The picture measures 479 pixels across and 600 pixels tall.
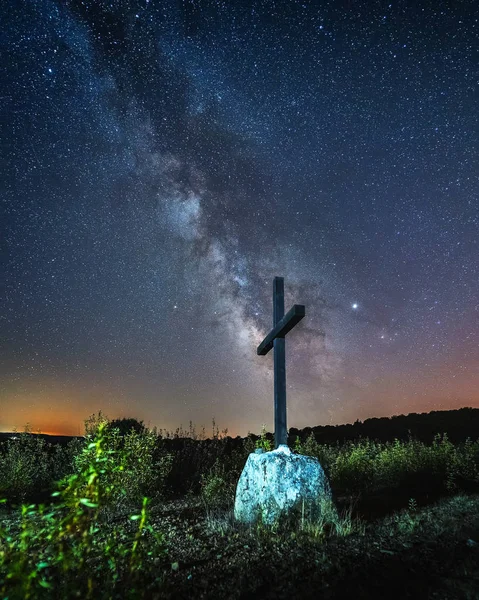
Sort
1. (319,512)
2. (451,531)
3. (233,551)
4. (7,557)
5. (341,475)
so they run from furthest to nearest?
(341,475)
(319,512)
(451,531)
(233,551)
(7,557)

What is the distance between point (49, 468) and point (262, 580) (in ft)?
29.6

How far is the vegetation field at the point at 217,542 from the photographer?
2.15 metres

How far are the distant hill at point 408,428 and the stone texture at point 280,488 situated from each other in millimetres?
13891

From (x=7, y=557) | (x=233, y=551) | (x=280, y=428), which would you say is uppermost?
(x=280, y=428)

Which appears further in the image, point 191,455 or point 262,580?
point 191,455

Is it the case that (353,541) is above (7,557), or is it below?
below

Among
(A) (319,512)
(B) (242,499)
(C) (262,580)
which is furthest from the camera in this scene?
(B) (242,499)

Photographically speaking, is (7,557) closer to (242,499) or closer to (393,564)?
(393,564)

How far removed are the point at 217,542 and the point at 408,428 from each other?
20.4 metres

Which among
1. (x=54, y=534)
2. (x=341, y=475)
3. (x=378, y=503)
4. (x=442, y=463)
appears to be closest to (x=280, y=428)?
(x=378, y=503)

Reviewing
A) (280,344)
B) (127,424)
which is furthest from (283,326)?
(127,424)

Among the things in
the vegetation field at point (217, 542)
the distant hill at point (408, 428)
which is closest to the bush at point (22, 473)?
the vegetation field at point (217, 542)

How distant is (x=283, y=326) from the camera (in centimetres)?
620

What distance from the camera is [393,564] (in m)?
3.21
